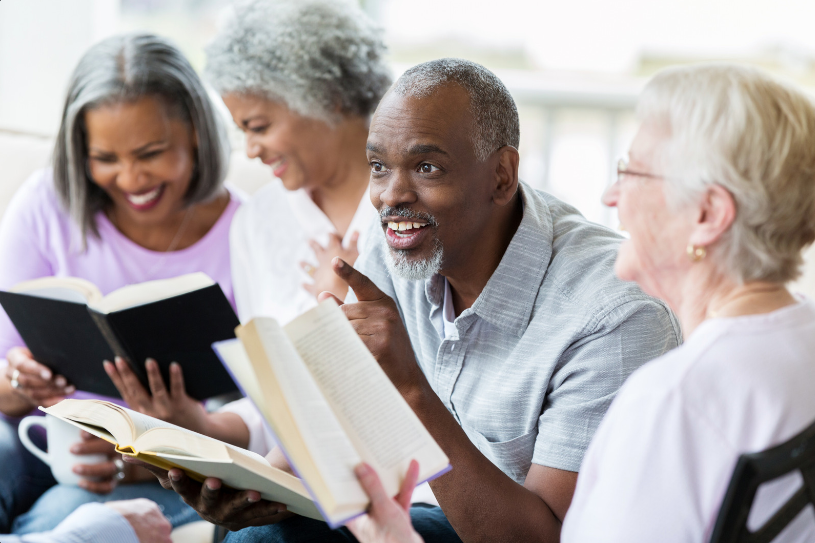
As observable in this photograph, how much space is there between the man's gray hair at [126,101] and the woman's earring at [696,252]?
→ 1.47 meters

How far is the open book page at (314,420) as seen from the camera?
84 centimetres

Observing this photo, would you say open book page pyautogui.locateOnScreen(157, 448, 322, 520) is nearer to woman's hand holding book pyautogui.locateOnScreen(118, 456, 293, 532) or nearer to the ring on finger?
woman's hand holding book pyautogui.locateOnScreen(118, 456, 293, 532)

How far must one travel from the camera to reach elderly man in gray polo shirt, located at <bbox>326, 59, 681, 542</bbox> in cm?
113

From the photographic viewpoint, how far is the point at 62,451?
160 centimetres

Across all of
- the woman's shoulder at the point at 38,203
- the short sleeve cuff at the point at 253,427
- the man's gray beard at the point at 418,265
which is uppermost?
the man's gray beard at the point at 418,265

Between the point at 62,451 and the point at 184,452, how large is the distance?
2.21 ft

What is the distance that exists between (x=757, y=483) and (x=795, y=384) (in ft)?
0.44

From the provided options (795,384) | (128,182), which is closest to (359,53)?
(128,182)

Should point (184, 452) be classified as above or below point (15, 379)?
above

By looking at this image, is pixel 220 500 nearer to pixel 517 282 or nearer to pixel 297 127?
pixel 517 282

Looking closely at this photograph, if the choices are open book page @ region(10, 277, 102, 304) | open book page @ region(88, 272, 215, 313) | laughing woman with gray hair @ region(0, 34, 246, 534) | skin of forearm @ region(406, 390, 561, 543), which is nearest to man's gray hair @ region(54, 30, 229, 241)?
laughing woman with gray hair @ region(0, 34, 246, 534)

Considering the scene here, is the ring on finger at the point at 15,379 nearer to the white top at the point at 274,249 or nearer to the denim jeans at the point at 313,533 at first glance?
the white top at the point at 274,249

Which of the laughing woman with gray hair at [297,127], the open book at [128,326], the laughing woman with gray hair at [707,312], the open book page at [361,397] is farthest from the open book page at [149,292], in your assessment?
the laughing woman with gray hair at [707,312]

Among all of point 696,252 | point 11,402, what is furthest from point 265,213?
point 696,252
